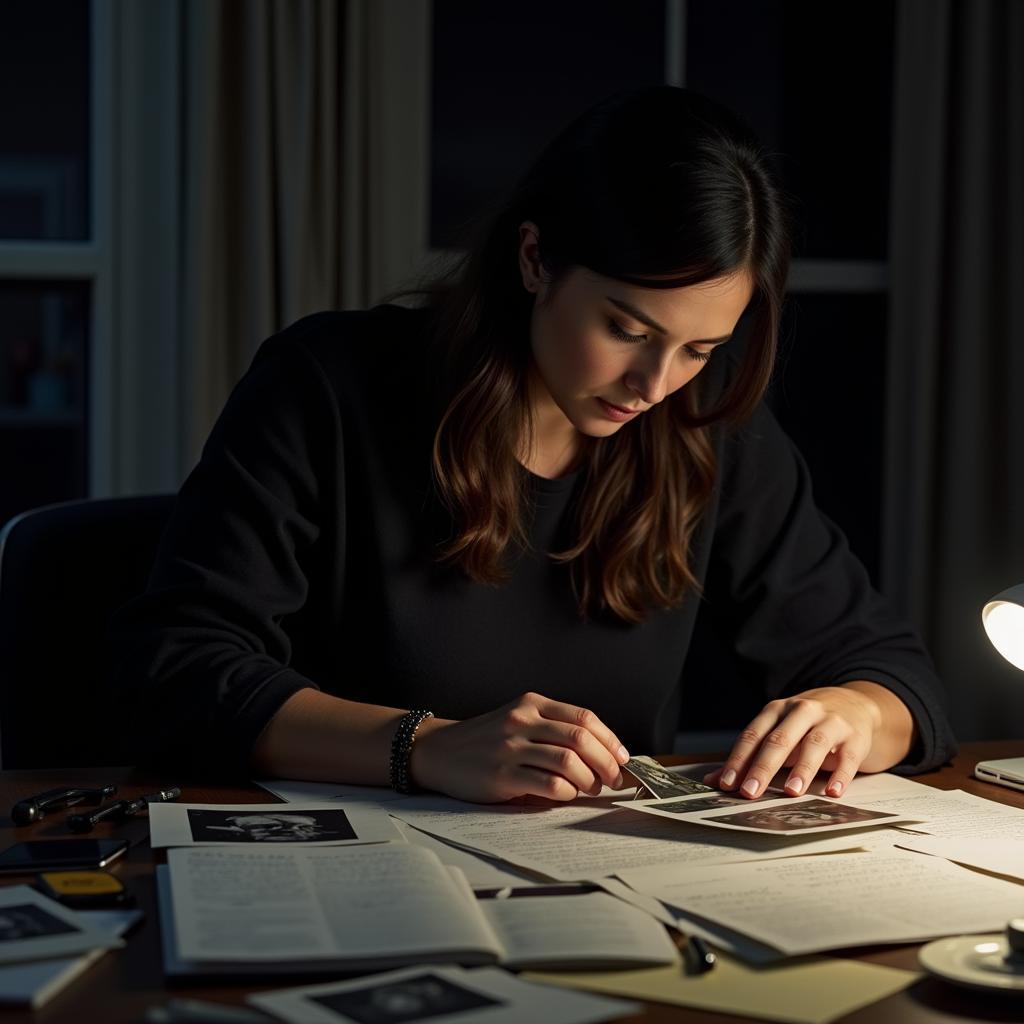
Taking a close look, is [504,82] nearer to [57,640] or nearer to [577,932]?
[57,640]

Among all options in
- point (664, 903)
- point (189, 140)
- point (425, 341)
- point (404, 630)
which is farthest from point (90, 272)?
point (664, 903)

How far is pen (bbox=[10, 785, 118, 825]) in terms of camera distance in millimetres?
1175

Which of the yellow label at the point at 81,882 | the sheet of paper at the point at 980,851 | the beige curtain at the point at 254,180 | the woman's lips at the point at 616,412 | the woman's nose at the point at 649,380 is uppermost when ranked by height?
the beige curtain at the point at 254,180

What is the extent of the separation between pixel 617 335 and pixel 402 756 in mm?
498

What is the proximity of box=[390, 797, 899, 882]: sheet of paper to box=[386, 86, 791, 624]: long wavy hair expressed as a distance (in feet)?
1.37

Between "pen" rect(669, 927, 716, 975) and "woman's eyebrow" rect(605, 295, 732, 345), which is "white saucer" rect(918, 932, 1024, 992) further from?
"woman's eyebrow" rect(605, 295, 732, 345)

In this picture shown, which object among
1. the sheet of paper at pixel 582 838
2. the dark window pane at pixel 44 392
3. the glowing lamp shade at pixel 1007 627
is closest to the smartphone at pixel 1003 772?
the glowing lamp shade at pixel 1007 627

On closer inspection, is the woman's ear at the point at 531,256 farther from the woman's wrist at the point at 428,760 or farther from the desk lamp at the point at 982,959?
the desk lamp at the point at 982,959

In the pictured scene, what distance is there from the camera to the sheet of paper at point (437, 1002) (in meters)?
0.77

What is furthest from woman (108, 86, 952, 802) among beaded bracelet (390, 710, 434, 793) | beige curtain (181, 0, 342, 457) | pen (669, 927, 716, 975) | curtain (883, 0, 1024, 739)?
curtain (883, 0, 1024, 739)

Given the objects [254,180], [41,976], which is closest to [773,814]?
[41,976]

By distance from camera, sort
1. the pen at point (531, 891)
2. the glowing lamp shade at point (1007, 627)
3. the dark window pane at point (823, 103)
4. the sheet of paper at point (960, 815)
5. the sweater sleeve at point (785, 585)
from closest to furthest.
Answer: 1. the pen at point (531, 891)
2. the sheet of paper at point (960, 815)
3. the glowing lamp shade at point (1007, 627)
4. the sweater sleeve at point (785, 585)
5. the dark window pane at point (823, 103)

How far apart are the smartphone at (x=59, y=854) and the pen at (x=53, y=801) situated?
0.22 feet

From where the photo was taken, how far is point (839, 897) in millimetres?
1009
